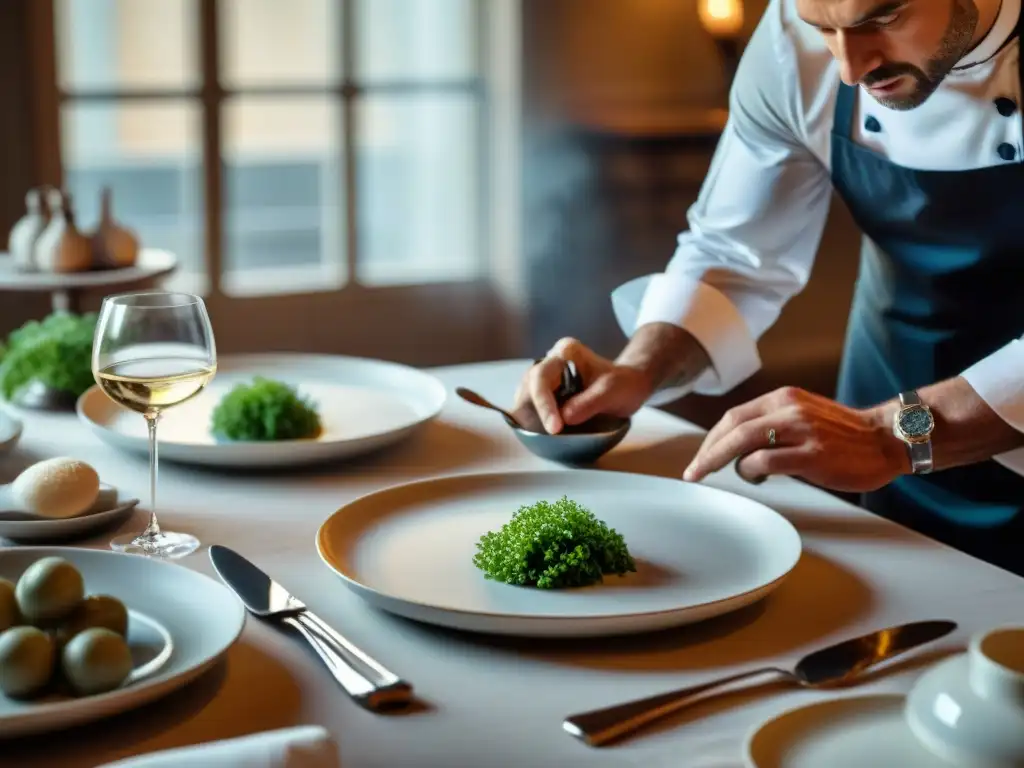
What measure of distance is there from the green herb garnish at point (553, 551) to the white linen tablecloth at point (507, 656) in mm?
70

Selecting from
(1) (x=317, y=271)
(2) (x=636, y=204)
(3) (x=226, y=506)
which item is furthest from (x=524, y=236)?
(3) (x=226, y=506)

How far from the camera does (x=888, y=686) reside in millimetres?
785

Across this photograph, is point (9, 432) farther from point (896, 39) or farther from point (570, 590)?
point (896, 39)

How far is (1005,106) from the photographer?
1362 mm

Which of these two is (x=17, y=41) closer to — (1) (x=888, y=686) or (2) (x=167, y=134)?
(2) (x=167, y=134)

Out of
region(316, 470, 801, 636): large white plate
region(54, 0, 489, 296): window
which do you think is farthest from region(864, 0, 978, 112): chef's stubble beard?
region(54, 0, 489, 296): window

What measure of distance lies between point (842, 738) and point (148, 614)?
45 centimetres

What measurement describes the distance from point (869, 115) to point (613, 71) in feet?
8.53

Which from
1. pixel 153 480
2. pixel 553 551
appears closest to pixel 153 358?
pixel 153 480

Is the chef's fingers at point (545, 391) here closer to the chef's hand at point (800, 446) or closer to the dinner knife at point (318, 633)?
the chef's hand at point (800, 446)

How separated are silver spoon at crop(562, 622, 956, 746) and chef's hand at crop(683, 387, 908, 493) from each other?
0.29m

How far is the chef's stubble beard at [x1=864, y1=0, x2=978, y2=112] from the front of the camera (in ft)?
4.16

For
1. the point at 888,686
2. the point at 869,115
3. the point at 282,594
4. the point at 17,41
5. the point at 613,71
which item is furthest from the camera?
the point at 613,71

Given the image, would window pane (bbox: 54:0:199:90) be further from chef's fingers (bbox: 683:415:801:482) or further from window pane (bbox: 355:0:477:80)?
chef's fingers (bbox: 683:415:801:482)
